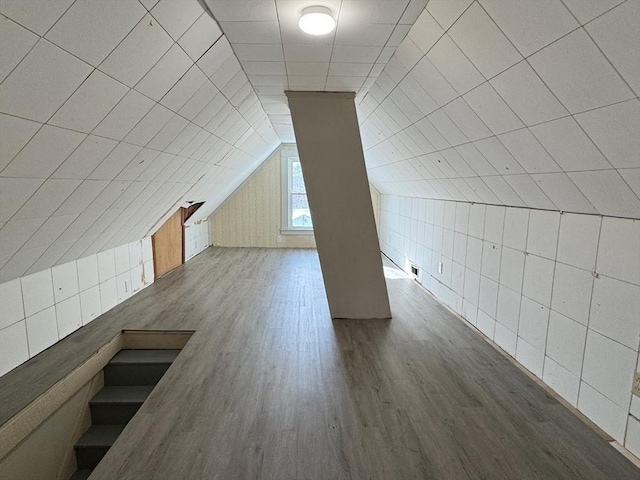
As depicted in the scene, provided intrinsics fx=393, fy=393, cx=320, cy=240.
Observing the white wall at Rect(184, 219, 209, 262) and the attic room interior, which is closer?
the attic room interior

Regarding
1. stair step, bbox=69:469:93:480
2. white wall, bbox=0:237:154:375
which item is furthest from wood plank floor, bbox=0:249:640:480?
stair step, bbox=69:469:93:480

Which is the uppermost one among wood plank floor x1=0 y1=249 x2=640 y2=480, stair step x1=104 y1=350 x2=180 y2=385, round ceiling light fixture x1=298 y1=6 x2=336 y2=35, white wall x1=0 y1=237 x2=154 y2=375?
round ceiling light fixture x1=298 y1=6 x2=336 y2=35

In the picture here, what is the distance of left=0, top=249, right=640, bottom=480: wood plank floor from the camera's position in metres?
2.06

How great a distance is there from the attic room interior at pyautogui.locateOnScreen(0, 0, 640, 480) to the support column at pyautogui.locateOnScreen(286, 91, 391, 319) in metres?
0.02

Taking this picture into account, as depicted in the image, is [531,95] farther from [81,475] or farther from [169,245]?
[169,245]

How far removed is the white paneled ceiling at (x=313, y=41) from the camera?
6.75ft

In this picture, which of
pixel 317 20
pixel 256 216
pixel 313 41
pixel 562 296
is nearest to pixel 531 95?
pixel 317 20

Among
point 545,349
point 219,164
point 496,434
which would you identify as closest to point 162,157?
point 219,164

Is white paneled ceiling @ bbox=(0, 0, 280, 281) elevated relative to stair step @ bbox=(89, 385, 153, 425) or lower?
elevated

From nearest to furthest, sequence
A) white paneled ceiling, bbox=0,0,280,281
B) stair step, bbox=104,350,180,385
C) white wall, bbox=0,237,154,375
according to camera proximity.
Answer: white paneled ceiling, bbox=0,0,280,281, white wall, bbox=0,237,154,375, stair step, bbox=104,350,180,385

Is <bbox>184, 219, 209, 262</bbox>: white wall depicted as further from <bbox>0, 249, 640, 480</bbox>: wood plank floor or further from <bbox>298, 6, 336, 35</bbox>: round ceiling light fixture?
<bbox>298, 6, 336, 35</bbox>: round ceiling light fixture

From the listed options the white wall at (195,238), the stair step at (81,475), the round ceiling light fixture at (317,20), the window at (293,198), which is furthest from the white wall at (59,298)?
the window at (293,198)

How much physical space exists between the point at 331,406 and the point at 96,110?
2.22 meters

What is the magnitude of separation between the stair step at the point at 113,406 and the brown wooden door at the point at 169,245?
8.49ft
